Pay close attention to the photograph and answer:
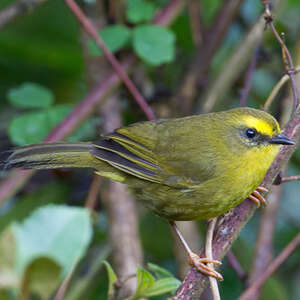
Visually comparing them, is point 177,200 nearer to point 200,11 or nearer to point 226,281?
point 226,281

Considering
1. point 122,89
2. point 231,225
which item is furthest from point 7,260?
point 122,89

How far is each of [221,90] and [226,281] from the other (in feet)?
4.24

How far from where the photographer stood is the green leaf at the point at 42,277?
1.72m

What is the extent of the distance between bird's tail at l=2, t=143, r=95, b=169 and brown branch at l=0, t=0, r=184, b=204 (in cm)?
27

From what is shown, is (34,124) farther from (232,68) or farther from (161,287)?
(161,287)

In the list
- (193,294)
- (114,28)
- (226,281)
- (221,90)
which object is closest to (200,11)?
(221,90)

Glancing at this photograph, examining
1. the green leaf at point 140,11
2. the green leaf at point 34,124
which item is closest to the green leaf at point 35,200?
the green leaf at point 34,124

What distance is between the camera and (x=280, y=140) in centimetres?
229

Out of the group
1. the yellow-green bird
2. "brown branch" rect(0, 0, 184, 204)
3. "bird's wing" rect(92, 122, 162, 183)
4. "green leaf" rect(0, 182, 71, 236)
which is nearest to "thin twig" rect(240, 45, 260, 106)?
the yellow-green bird

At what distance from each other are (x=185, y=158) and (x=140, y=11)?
1.03 meters

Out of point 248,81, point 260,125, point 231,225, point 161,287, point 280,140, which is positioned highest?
point 248,81

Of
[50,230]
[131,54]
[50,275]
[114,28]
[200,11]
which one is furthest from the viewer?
[200,11]

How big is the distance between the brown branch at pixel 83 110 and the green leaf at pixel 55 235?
0.69 m

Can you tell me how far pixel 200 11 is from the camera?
3920 millimetres
